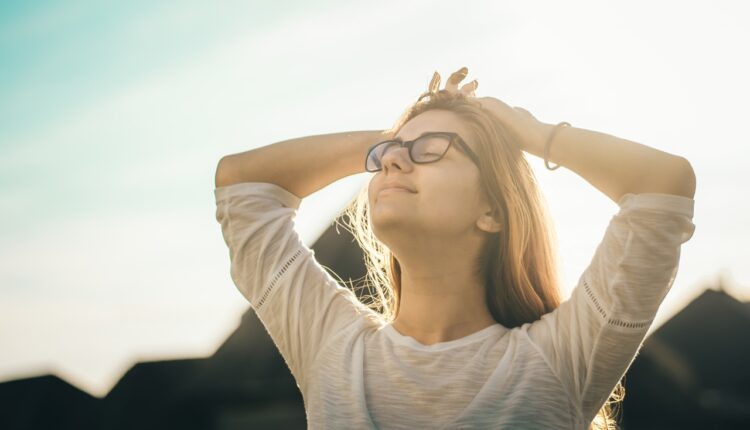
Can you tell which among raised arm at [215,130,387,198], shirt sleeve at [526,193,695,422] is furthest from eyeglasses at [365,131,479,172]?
shirt sleeve at [526,193,695,422]

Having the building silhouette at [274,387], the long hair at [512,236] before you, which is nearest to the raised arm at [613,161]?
the long hair at [512,236]

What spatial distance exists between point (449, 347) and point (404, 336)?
202 millimetres

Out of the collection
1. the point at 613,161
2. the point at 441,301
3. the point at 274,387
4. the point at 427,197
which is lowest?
the point at 274,387

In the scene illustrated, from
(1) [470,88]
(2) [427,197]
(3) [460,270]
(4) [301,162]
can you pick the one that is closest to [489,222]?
(3) [460,270]

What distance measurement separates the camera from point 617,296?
8.18ft

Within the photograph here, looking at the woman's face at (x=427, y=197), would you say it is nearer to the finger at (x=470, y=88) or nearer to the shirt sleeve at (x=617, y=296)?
the finger at (x=470, y=88)

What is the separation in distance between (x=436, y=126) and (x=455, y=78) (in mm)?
363

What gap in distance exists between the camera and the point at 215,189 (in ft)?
10.4

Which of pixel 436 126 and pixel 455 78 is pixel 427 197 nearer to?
pixel 436 126

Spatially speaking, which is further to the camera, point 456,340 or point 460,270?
point 460,270

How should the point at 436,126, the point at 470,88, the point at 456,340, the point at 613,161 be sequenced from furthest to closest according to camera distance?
the point at 470,88, the point at 436,126, the point at 456,340, the point at 613,161

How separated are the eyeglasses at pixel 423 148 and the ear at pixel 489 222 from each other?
204 mm

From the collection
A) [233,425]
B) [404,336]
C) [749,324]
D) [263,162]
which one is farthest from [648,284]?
[749,324]

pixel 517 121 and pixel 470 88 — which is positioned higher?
pixel 470 88
